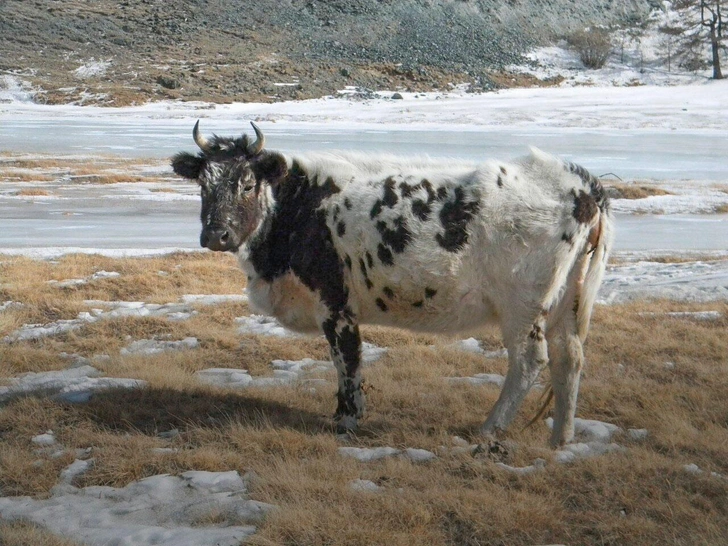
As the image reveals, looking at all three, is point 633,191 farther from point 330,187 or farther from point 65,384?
point 65,384

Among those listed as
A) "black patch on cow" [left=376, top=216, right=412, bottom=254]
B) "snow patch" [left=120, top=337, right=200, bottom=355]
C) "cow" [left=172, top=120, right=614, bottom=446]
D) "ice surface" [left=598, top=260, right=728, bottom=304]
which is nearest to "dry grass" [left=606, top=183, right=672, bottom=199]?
"ice surface" [left=598, top=260, right=728, bottom=304]

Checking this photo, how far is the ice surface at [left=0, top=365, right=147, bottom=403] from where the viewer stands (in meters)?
7.12

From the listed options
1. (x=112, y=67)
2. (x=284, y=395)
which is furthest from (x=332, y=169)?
(x=112, y=67)

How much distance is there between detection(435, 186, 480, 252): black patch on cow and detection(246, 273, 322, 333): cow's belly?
3.68ft

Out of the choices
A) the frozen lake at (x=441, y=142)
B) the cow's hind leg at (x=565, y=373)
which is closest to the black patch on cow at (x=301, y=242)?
the cow's hind leg at (x=565, y=373)

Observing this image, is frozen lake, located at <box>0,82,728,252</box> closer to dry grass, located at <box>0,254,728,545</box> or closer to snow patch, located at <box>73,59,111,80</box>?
dry grass, located at <box>0,254,728,545</box>

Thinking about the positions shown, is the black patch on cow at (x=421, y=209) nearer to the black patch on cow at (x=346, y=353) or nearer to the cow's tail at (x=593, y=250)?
the black patch on cow at (x=346, y=353)

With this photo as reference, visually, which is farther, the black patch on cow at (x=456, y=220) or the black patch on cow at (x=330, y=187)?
the black patch on cow at (x=330, y=187)

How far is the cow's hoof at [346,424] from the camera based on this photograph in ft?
21.3

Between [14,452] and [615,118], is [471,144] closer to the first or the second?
[615,118]

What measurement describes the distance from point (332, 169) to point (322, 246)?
694 millimetres

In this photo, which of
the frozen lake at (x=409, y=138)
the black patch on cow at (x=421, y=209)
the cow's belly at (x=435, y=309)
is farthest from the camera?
the frozen lake at (x=409, y=138)

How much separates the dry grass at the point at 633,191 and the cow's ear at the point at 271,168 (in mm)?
15458

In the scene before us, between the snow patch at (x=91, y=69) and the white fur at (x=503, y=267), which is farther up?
the snow patch at (x=91, y=69)
